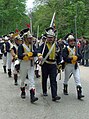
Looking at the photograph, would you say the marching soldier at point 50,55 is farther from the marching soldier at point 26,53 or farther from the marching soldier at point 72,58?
the marching soldier at point 72,58

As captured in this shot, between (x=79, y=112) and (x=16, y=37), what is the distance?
5.45 m

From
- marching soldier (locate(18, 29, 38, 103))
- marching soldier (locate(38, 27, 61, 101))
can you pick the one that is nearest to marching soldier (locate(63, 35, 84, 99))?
marching soldier (locate(38, 27, 61, 101))

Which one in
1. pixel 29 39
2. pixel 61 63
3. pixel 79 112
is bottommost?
pixel 79 112

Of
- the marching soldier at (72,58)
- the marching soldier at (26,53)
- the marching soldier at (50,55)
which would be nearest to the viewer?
the marching soldier at (26,53)

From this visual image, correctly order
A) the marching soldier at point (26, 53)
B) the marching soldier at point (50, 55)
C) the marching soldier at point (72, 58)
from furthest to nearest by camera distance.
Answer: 1. the marching soldier at point (72, 58)
2. the marching soldier at point (50, 55)
3. the marching soldier at point (26, 53)

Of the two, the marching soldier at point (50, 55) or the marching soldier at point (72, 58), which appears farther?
the marching soldier at point (72, 58)

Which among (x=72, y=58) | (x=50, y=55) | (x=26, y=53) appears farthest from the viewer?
(x=72, y=58)

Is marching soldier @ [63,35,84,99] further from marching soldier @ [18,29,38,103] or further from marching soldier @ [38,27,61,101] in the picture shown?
marching soldier @ [18,29,38,103]

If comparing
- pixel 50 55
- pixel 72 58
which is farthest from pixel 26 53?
pixel 72 58

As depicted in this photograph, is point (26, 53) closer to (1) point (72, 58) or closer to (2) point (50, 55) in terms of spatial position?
(2) point (50, 55)

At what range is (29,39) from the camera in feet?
33.0

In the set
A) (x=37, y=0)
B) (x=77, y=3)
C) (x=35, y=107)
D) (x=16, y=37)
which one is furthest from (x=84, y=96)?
(x=37, y=0)

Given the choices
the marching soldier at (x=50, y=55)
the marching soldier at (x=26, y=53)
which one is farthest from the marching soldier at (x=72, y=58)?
the marching soldier at (x=26, y=53)

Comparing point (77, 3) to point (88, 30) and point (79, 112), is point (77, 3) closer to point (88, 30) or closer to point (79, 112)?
point (88, 30)
